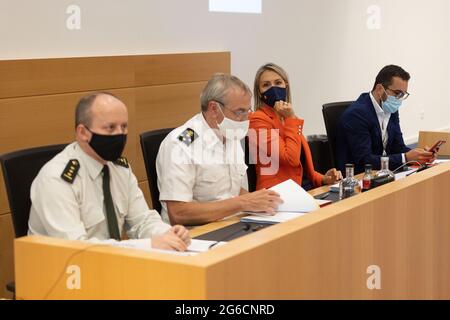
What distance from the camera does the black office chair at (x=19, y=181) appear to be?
287 centimetres

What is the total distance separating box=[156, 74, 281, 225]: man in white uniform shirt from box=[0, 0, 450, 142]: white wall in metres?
1.30

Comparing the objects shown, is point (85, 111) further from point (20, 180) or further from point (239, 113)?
point (239, 113)

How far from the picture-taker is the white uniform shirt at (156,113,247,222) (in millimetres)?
3404

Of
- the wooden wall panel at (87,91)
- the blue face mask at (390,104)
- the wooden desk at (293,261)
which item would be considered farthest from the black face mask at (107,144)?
the blue face mask at (390,104)

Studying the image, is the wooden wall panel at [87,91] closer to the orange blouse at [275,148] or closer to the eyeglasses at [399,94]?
the orange blouse at [275,148]

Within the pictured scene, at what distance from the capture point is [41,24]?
14.4ft

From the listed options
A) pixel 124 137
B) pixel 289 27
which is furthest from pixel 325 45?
pixel 124 137

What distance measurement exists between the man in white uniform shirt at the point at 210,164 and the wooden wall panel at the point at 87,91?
43.8 inches

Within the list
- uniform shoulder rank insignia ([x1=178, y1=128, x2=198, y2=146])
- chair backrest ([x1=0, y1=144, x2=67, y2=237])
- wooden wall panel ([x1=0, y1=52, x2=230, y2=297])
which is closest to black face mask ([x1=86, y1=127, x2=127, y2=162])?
chair backrest ([x1=0, y1=144, x2=67, y2=237])

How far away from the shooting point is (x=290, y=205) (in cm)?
334

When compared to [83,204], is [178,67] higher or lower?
higher

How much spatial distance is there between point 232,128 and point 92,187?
3.04 feet

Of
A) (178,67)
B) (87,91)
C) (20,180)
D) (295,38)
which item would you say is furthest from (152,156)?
(295,38)

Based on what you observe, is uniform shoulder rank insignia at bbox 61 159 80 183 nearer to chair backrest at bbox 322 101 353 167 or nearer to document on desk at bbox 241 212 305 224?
document on desk at bbox 241 212 305 224
